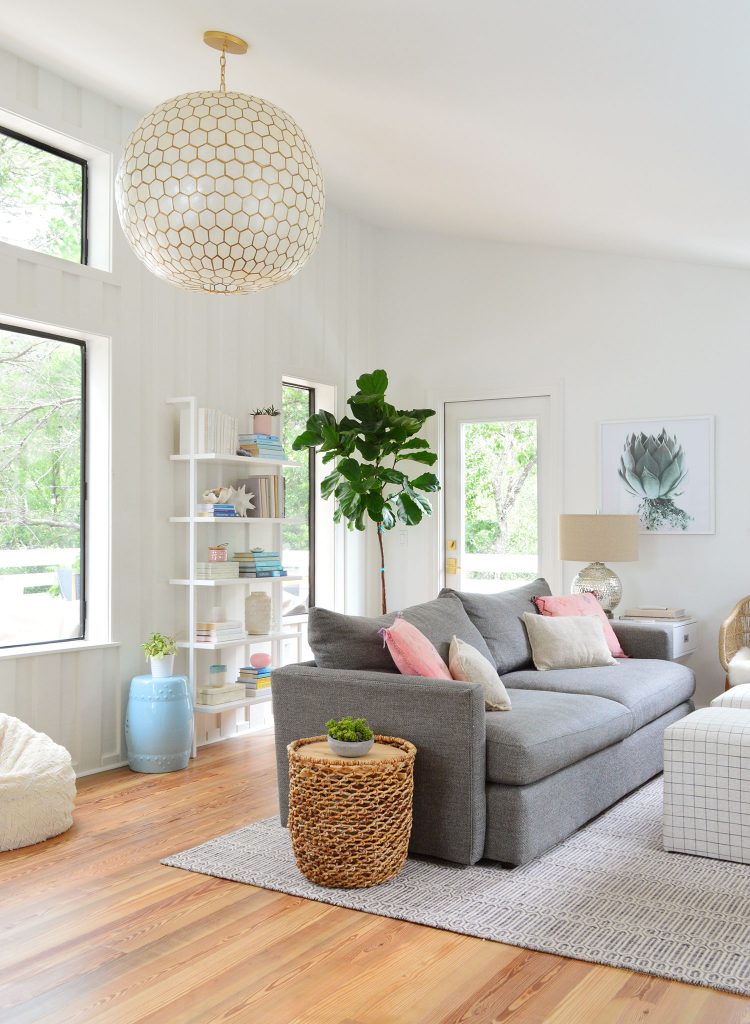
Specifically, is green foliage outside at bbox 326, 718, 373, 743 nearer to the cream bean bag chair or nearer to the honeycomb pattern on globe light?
the cream bean bag chair

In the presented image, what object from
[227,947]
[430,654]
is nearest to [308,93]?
[430,654]

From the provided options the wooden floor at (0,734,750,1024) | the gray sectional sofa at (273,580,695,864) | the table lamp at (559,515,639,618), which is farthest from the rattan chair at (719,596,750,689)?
the wooden floor at (0,734,750,1024)

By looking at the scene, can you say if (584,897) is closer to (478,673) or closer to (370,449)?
(478,673)

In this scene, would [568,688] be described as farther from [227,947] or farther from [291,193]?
[291,193]

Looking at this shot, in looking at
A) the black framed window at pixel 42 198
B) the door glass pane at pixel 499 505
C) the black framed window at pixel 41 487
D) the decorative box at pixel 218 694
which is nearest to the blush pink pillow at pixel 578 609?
the door glass pane at pixel 499 505

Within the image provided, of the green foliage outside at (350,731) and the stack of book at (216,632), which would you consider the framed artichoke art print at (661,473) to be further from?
the green foliage outside at (350,731)

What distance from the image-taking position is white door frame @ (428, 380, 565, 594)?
6.26 metres

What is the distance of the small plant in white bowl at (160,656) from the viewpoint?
475cm

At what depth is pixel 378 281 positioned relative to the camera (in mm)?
6953

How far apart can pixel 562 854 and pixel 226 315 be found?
11.2 feet

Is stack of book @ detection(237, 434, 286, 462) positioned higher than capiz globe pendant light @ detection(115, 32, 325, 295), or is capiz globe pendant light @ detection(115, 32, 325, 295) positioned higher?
capiz globe pendant light @ detection(115, 32, 325, 295)

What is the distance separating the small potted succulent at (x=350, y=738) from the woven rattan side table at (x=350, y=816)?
0.03m

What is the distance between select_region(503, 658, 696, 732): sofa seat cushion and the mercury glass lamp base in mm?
875

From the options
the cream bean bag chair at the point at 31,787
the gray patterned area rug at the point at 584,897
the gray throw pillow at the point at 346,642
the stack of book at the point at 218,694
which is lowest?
the gray patterned area rug at the point at 584,897
